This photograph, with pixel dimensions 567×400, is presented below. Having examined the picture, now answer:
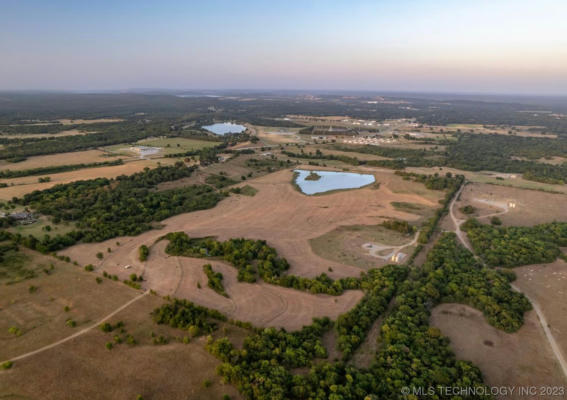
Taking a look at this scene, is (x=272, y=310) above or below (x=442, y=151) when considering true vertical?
below

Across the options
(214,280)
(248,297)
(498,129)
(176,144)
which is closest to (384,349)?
(248,297)

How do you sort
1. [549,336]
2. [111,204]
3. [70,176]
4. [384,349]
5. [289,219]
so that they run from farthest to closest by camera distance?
[70,176] → [111,204] → [289,219] → [549,336] → [384,349]

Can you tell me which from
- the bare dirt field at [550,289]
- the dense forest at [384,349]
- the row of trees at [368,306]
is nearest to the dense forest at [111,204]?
the dense forest at [384,349]

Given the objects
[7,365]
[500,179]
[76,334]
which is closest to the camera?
[7,365]

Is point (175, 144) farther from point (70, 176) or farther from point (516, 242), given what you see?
point (516, 242)

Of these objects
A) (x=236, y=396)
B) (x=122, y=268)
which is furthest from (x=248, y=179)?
(x=236, y=396)

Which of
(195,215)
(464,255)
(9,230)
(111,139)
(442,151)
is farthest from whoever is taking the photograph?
(111,139)

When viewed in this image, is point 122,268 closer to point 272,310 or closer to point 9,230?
point 272,310
